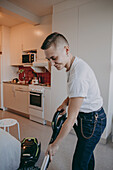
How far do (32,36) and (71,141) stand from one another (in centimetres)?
282

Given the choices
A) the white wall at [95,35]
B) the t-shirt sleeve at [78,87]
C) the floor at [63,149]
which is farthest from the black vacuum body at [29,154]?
the white wall at [95,35]

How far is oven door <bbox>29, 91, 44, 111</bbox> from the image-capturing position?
311 centimetres

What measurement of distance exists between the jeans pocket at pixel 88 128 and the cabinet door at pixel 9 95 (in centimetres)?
314

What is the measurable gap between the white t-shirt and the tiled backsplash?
273 cm

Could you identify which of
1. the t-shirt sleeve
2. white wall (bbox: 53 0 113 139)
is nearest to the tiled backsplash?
white wall (bbox: 53 0 113 139)

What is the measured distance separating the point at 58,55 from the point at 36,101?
2438mm

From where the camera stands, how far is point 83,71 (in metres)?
0.91

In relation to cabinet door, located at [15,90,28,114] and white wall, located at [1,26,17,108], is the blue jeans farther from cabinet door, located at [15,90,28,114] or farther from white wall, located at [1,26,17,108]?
white wall, located at [1,26,17,108]

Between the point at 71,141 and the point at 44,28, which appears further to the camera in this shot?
the point at 44,28

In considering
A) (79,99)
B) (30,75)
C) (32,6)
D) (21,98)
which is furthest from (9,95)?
(79,99)

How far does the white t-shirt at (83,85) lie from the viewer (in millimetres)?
852

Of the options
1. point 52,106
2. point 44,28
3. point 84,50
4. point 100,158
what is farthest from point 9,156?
point 44,28

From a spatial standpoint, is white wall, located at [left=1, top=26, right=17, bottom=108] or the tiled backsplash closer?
the tiled backsplash

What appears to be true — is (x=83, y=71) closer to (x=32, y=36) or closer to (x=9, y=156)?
(x=9, y=156)
